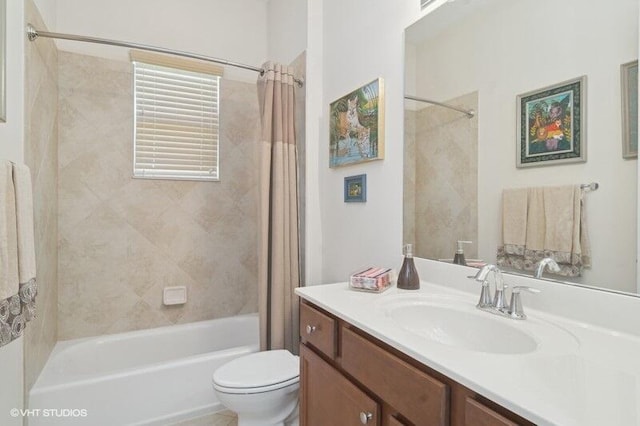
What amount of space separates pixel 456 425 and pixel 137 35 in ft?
9.52

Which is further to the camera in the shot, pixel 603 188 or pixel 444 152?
pixel 444 152

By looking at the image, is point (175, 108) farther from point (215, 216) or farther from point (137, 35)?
point (215, 216)

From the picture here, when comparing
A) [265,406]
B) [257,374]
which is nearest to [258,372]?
[257,374]

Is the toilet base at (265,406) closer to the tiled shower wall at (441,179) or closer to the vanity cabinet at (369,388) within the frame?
the vanity cabinet at (369,388)

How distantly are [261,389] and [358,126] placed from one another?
1369mm

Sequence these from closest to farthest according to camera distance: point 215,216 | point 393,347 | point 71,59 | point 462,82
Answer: point 393,347, point 462,82, point 71,59, point 215,216

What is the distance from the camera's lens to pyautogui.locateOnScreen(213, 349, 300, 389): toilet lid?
1432 mm

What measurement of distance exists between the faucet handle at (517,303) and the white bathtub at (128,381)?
1522 mm

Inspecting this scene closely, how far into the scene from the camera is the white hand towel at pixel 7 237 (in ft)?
3.12

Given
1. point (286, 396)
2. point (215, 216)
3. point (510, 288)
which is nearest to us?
point (510, 288)

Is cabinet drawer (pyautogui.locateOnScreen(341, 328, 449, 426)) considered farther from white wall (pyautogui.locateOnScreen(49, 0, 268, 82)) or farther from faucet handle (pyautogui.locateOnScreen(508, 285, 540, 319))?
white wall (pyautogui.locateOnScreen(49, 0, 268, 82))

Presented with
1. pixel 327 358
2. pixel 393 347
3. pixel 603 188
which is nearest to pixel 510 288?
pixel 603 188

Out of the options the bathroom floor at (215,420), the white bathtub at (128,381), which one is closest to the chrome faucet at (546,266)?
the white bathtub at (128,381)

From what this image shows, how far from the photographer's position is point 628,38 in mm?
841
